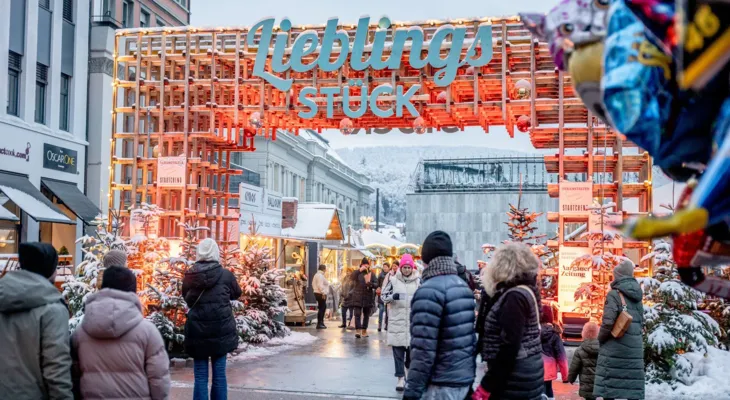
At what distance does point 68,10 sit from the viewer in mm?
24828

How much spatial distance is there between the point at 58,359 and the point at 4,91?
1854cm

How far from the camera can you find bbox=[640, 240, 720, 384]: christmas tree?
10.4 metres

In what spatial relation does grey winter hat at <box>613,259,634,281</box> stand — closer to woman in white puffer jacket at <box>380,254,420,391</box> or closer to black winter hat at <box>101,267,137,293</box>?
woman in white puffer jacket at <box>380,254,420,391</box>

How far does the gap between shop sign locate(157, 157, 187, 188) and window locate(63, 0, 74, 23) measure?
11611 mm

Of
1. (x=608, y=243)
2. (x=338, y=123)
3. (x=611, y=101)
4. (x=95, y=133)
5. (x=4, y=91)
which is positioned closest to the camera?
(x=611, y=101)

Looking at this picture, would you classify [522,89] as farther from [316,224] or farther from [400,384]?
[316,224]

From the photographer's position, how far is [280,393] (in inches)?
402

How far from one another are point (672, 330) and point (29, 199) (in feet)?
55.2

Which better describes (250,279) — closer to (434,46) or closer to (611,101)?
(434,46)

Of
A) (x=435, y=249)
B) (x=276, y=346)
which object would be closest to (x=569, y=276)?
(x=276, y=346)

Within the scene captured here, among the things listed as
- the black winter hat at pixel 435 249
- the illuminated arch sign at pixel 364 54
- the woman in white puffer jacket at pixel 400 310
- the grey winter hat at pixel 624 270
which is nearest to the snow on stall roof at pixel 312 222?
the illuminated arch sign at pixel 364 54

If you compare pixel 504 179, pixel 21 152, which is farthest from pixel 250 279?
pixel 504 179

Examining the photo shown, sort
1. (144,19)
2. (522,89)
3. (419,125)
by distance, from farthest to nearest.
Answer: (144,19), (419,125), (522,89)

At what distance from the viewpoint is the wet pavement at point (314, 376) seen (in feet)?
33.4
